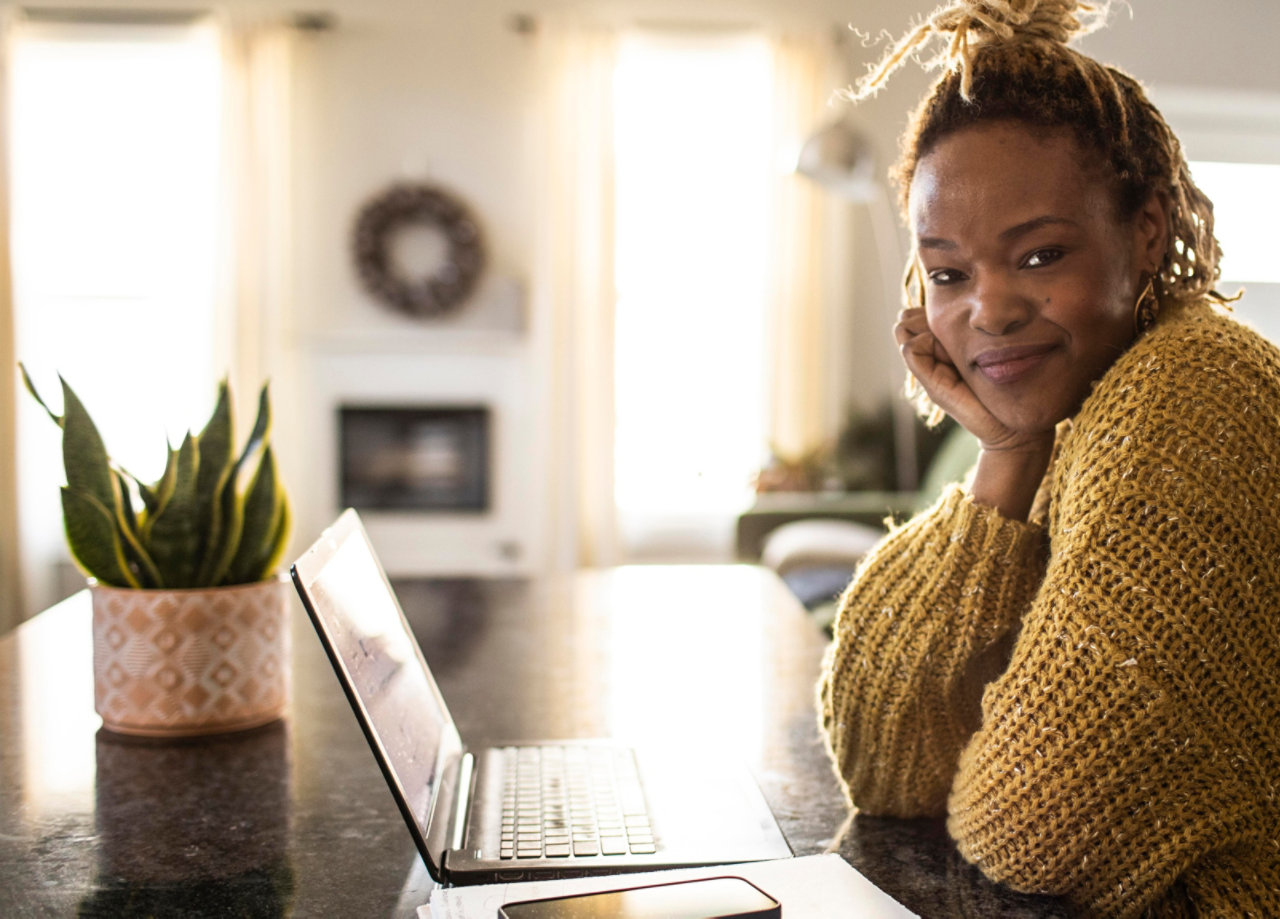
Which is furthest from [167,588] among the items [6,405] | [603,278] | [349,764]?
[6,405]

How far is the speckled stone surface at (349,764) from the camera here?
0.71m

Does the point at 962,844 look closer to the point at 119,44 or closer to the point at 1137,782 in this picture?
the point at 1137,782

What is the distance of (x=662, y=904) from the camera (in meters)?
0.59

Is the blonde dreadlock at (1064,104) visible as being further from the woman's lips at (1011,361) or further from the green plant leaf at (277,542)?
the green plant leaf at (277,542)

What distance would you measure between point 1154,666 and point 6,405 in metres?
5.38

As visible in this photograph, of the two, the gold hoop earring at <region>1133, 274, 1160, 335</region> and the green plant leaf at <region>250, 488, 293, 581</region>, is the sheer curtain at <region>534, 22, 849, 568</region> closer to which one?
the green plant leaf at <region>250, 488, 293, 581</region>

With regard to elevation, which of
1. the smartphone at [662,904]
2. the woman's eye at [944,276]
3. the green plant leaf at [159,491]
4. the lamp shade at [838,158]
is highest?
the lamp shade at [838,158]

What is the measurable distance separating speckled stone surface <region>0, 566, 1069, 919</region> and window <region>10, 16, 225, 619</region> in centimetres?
371

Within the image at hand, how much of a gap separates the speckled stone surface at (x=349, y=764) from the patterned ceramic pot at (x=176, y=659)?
0.08ft

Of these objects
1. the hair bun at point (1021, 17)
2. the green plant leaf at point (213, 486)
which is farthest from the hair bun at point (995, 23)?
the green plant leaf at point (213, 486)

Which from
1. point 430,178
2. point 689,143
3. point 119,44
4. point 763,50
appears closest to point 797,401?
point 689,143

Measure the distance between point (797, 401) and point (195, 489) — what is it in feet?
13.6

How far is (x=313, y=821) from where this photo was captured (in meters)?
0.83

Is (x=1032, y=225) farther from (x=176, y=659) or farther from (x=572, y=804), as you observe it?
(x=176, y=659)
